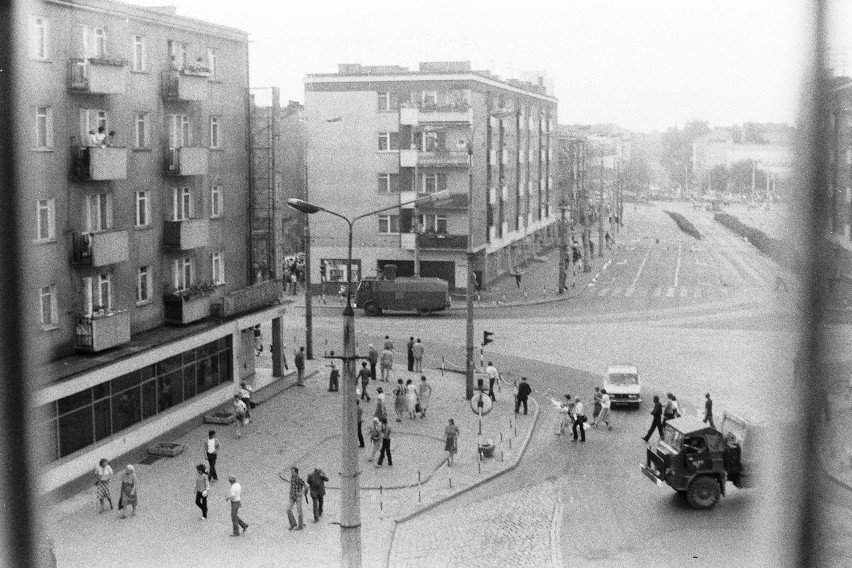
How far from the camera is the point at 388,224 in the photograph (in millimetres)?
22969

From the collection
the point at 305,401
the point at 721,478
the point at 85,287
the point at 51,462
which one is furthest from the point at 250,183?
the point at 721,478

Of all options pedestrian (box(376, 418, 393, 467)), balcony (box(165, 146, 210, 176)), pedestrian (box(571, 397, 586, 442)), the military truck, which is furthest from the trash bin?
balcony (box(165, 146, 210, 176))

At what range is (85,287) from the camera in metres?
10.4

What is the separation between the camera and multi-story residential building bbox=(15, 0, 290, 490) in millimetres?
9531

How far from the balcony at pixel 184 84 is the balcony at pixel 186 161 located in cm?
55

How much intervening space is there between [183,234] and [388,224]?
11067mm

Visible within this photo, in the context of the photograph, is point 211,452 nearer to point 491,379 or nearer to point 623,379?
point 491,379

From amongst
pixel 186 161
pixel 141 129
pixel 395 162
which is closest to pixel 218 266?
pixel 186 161

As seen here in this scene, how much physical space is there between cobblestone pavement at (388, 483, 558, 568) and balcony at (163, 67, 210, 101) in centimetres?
559

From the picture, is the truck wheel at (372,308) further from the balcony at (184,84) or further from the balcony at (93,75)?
the balcony at (93,75)

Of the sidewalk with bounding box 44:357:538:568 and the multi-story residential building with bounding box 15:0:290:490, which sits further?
the multi-story residential building with bounding box 15:0:290:490

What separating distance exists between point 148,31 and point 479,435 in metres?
5.28

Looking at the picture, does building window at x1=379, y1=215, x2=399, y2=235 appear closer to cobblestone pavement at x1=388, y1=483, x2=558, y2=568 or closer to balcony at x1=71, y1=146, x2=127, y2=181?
balcony at x1=71, y1=146, x2=127, y2=181

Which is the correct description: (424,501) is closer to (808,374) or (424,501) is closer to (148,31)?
(148,31)
